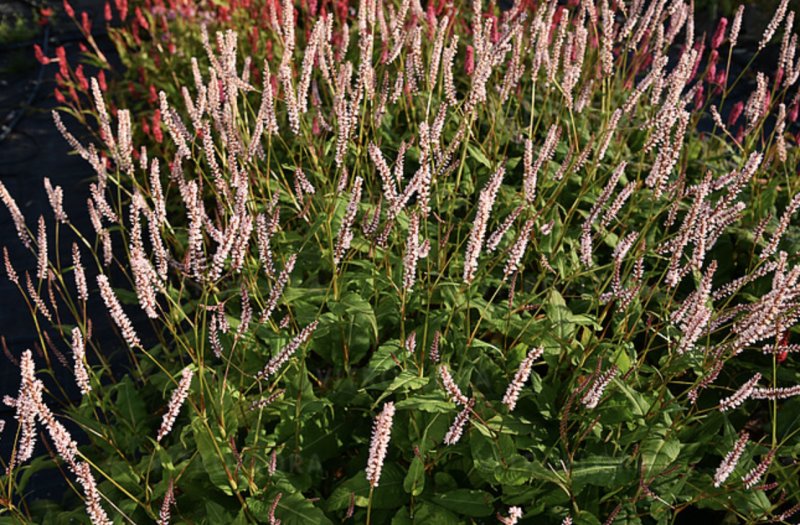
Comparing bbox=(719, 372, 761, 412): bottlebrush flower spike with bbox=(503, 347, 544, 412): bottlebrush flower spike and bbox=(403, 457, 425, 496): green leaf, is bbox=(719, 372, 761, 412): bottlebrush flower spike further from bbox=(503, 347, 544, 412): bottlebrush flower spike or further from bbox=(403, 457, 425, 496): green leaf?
bbox=(403, 457, 425, 496): green leaf

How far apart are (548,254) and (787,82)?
47.4 inches

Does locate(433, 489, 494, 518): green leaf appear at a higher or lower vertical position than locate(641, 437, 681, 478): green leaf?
lower

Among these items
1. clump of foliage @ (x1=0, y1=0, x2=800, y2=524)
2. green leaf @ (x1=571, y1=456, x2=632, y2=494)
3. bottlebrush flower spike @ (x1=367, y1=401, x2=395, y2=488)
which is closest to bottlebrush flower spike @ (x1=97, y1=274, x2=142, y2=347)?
clump of foliage @ (x1=0, y1=0, x2=800, y2=524)

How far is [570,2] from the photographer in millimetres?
4945

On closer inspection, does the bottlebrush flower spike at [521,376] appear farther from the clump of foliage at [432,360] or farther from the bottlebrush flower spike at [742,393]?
the bottlebrush flower spike at [742,393]

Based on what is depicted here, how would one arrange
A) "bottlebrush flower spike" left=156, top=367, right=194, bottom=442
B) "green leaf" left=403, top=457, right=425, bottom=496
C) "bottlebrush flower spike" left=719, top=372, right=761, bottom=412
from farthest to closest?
"green leaf" left=403, top=457, right=425, bottom=496 → "bottlebrush flower spike" left=719, top=372, right=761, bottom=412 → "bottlebrush flower spike" left=156, top=367, right=194, bottom=442

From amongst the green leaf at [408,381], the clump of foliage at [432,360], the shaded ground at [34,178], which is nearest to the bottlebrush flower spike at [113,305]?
the clump of foliage at [432,360]

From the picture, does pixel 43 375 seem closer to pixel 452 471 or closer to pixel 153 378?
pixel 153 378

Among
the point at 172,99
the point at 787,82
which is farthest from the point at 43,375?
the point at 787,82

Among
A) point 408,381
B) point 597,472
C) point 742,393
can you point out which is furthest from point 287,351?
point 742,393

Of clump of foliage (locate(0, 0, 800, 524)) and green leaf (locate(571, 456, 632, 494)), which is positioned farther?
green leaf (locate(571, 456, 632, 494))

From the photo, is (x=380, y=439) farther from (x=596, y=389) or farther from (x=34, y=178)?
(x=34, y=178)

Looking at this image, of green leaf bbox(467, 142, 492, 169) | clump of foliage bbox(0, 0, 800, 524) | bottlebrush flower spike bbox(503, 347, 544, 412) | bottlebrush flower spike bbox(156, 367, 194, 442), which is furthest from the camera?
green leaf bbox(467, 142, 492, 169)

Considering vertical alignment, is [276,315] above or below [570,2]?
below
